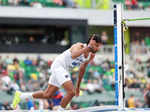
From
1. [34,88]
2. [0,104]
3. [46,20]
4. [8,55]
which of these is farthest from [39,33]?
[0,104]

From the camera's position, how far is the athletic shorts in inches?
374

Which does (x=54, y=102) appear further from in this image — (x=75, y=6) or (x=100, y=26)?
(x=100, y=26)

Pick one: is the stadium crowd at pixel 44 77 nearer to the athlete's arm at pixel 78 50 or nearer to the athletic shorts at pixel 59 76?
the athletic shorts at pixel 59 76

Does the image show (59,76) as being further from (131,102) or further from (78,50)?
(131,102)

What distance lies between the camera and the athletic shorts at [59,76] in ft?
31.2

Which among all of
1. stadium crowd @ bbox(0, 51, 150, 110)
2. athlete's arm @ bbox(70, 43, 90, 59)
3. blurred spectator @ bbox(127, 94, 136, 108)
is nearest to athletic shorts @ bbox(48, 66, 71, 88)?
athlete's arm @ bbox(70, 43, 90, 59)

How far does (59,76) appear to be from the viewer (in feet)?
31.4

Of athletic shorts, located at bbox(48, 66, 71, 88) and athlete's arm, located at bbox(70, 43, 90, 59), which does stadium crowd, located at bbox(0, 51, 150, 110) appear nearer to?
athletic shorts, located at bbox(48, 66, 71, 88)

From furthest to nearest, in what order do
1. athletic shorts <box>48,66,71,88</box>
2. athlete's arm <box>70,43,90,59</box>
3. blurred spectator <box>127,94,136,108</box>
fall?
blurred spectator <box>127,94,136,108</box> < athletic shorts <box>48,66,71,88</box> < athlete's arm <box>70,43,90,59</box>

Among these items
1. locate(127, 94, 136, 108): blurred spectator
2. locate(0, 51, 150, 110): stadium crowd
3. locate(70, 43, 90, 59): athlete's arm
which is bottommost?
locate(127, 94, 136, 108): blurred spectator

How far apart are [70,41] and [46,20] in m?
1.64

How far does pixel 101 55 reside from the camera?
2145 centimetres

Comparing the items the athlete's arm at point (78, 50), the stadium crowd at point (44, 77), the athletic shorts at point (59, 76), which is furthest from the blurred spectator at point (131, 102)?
the athlete's arm at point (78, 50)

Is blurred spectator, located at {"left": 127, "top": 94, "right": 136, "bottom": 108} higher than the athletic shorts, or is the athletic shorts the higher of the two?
the athletic shorts
